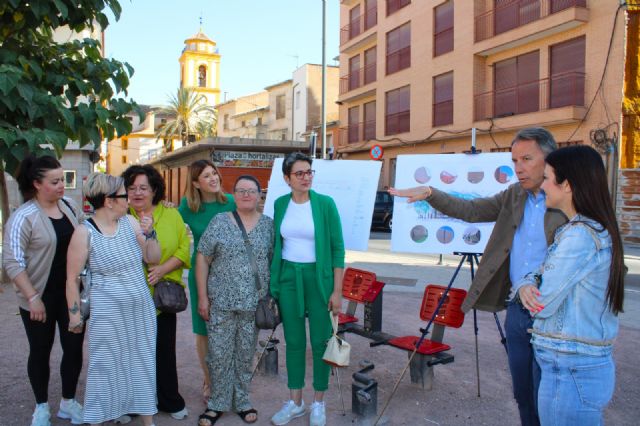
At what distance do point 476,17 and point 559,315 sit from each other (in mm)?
23022

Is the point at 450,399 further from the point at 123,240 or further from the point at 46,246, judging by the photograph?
the point at 46,246

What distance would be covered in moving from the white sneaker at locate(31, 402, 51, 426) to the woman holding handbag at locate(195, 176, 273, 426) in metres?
1.03

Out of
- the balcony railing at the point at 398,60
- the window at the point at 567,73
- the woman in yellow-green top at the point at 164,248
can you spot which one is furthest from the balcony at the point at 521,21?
the woman in yellow-green top at the point at 164,248

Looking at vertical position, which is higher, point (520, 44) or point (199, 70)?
point (199, 70)

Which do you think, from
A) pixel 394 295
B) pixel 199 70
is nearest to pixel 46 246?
pixel 394 295

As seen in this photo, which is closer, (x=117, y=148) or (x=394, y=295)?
(x=394, y=295)

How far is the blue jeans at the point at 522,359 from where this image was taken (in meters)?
2.85

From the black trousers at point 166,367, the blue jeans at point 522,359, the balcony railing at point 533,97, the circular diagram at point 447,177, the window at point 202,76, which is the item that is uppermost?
the window at point 202,76

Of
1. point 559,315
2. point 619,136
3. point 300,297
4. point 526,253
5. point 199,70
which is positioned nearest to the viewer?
point 559,315

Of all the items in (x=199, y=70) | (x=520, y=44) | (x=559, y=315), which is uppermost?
(x=199, y=70)

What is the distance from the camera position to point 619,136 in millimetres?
17516

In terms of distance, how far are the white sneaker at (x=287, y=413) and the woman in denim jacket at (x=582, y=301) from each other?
2254mm

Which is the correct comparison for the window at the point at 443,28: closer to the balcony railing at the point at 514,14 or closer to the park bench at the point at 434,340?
the balcony railing at the point at 514,14

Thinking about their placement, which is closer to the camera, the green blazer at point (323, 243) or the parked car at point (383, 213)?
the green blazer at point (323, 243)
